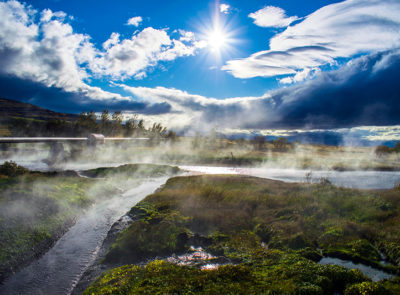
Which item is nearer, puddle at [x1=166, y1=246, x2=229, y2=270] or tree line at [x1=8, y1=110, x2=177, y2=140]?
puddle at [x1=166, y1=246, x2=229, y2=270]

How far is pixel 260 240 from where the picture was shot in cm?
1404

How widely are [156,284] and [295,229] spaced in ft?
31.3

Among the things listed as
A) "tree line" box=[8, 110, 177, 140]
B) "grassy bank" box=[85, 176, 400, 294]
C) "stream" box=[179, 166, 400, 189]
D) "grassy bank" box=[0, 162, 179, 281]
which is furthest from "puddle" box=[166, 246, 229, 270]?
"tree line" box=[8, 110, 177, 140]

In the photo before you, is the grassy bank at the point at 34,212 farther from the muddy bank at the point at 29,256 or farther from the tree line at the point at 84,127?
the tree line at the point at 84,127

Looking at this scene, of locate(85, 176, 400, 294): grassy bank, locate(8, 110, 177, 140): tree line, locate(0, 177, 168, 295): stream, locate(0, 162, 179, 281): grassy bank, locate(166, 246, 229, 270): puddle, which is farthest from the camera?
locate(8, 110, 177, 140): tree line

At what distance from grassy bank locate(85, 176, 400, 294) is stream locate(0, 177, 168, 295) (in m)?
1.59

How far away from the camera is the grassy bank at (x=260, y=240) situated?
8656 millimetres

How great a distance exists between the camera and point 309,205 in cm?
1856

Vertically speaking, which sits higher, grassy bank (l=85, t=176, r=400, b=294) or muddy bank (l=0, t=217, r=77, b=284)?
grassy bank (l=85, t=176, r=400, b=294)

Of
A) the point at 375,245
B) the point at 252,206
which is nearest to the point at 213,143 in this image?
the point at 252,206

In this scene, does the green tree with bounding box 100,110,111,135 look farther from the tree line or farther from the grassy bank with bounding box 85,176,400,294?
the grassy bank with bounding box 85,176,400,294

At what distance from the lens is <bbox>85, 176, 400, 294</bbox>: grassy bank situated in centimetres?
866

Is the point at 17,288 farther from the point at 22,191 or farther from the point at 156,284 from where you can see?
the point at 22,191

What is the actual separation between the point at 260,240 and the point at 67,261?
35.9 feet
